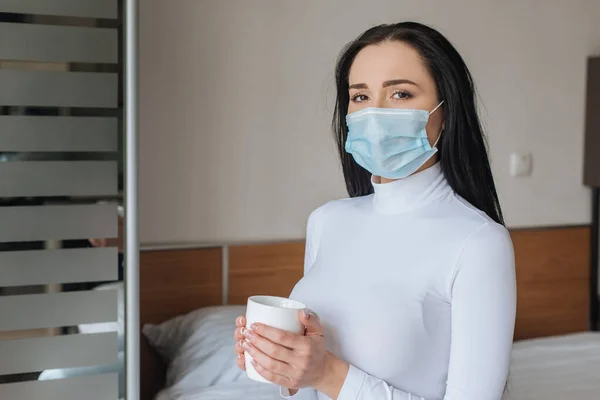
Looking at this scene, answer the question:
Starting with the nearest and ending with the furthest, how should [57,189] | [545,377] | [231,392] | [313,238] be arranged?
[313,238], [57,189], [231,392], [545,377]

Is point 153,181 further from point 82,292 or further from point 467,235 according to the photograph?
point 467,235

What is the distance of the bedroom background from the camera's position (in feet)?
5.69

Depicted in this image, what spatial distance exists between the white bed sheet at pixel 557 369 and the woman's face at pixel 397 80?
121cm

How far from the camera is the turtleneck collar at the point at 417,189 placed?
47.0 inches

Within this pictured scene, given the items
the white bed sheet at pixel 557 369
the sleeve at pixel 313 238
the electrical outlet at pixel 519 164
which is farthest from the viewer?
the electrical outlet at pixel 519 164

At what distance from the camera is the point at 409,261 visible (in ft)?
3.72

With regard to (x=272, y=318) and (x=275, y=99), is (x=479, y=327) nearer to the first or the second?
(x=272, y=318)

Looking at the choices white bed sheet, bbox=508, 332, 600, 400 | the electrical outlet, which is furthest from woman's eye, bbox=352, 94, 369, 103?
the electrical outlet

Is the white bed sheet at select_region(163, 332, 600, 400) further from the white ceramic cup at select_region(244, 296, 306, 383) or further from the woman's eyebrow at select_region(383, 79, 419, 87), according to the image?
the woman's eyebrow at select_region(383, 79, 419, 87)

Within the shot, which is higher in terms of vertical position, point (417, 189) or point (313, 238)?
point (417, 189)

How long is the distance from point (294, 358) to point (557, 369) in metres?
1.61

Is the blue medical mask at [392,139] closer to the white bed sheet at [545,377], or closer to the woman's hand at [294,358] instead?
the woman's hand at [294,358]

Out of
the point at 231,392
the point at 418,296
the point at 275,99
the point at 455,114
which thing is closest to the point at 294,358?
the point at 418,296

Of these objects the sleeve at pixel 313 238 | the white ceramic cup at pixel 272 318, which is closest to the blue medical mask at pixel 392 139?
the sleeve at pixel 313 238
